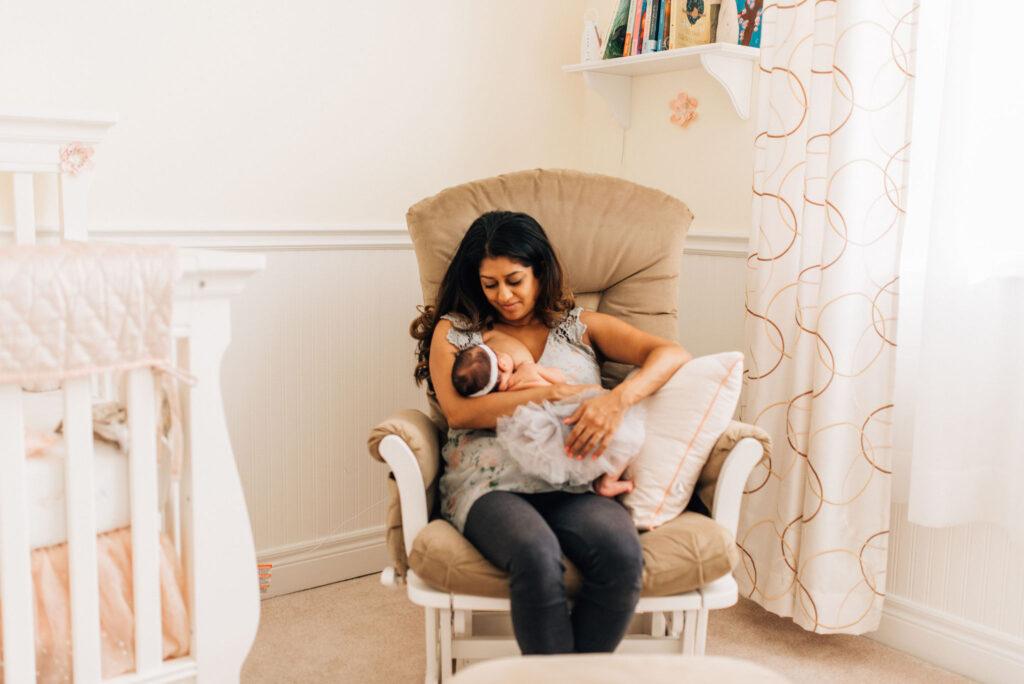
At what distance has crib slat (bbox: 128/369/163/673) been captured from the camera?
1.20m

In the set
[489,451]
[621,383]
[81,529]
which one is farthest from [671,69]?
[81,529]

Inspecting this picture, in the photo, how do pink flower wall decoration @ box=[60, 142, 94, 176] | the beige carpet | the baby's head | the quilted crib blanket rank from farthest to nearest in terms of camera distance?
the beige carpet → pink flower wall decoration @ box=[60, 142, 94, 176] → the baby's head → the quilted crib blanket

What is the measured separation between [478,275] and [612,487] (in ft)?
1.75

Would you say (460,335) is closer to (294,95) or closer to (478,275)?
(478,275)

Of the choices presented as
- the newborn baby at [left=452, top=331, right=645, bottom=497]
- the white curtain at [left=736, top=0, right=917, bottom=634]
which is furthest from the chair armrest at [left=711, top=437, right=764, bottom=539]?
the white curtain at [left=736, top=0, right=917, bottom=634]

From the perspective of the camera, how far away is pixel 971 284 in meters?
1.84

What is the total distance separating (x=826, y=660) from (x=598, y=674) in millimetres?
1185

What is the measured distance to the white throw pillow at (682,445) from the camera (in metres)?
1.65

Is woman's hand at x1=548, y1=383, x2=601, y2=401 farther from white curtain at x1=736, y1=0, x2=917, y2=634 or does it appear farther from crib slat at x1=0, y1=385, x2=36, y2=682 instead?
crib slat at x1=0, y1=385, x2=36, y2=682

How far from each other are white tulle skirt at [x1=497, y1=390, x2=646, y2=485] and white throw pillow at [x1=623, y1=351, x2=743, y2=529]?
0.04 m

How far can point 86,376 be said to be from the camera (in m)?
1.14

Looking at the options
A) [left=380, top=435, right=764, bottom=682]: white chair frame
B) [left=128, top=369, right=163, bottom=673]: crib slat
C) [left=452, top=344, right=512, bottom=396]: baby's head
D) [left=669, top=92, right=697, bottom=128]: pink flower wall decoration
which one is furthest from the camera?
[left=669, top=92, right=697, bottom=128]: pink flower wall decoration

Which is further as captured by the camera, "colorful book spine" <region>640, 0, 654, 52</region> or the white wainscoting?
"colorful book spine" <region>640, 0, 654, 52</region>

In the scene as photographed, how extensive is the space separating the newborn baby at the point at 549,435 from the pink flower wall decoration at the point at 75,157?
0.84m
